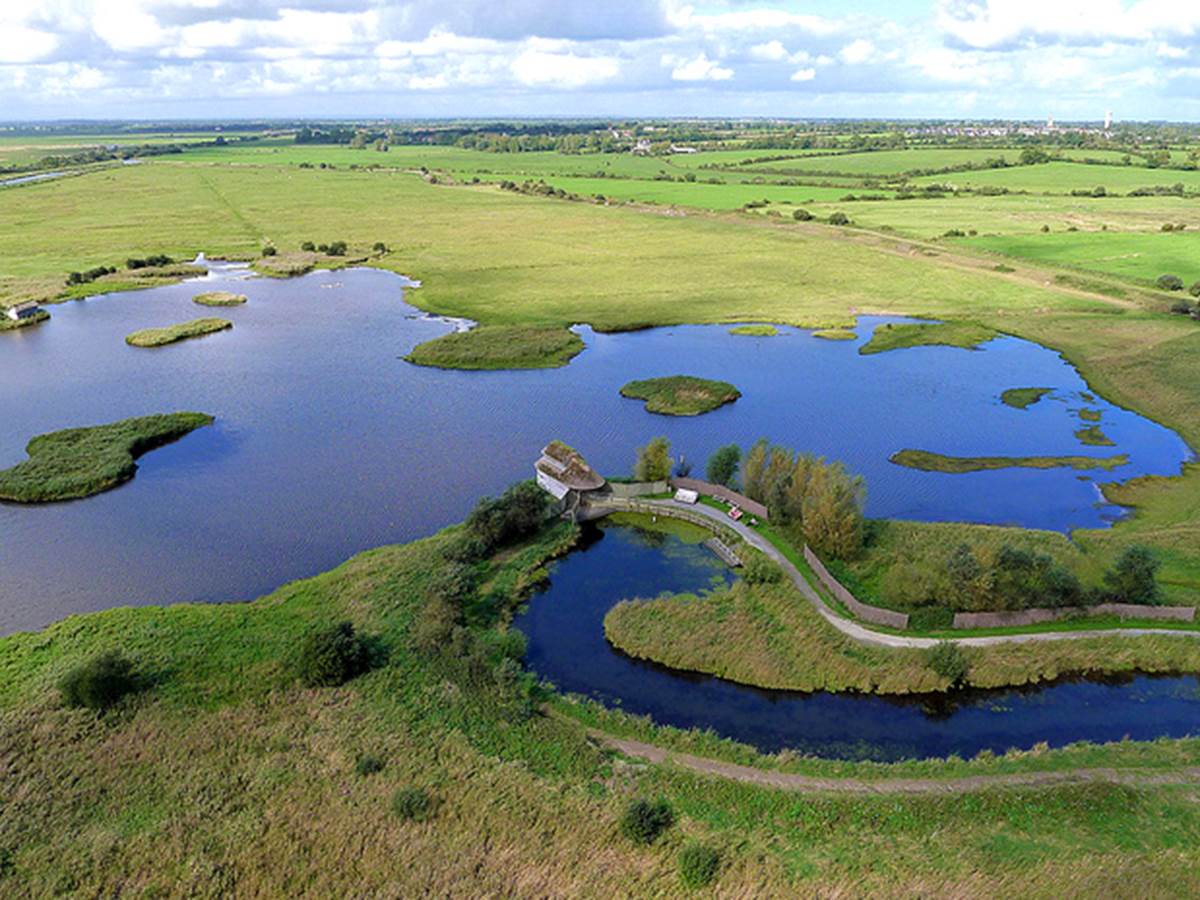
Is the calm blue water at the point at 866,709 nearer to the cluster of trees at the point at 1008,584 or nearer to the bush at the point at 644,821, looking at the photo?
the cluster of trees at the point at 1008,584

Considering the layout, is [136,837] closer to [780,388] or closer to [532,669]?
[532,669]

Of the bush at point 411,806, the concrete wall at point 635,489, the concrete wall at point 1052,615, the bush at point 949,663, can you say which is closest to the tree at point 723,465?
the concrete wall at point 635,489

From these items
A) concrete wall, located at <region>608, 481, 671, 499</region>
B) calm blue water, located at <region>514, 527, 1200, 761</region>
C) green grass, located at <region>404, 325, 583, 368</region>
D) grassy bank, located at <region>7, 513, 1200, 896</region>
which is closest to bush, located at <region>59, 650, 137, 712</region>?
grassy bank, located at <region>7, 513, 1200, 896</region>

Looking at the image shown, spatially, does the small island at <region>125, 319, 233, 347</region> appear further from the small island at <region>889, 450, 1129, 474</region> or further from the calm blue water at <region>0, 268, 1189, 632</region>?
the small island at <region>889, 450, 1129, 474</region>

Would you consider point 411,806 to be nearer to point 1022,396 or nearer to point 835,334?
point 1022,396

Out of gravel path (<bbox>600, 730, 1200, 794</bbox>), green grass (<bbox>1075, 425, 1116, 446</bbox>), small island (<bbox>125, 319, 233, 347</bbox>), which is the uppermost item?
small island (<bbox>125, 319, 233, 347</bbox>)

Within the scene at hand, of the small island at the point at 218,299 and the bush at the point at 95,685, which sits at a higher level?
the small island at the point at 218,299

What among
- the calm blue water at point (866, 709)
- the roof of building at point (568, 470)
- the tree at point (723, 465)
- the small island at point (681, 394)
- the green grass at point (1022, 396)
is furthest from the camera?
the green grass at point (1022, 396)
